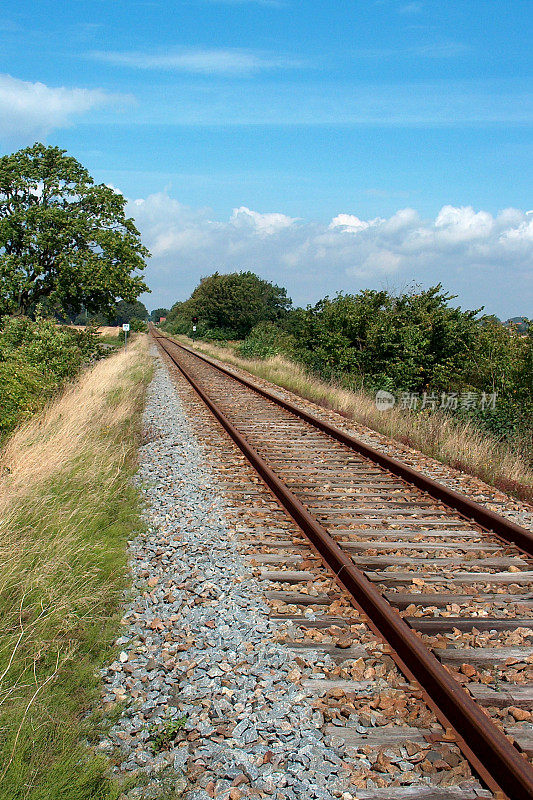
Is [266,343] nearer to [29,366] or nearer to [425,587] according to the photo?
[29,366]

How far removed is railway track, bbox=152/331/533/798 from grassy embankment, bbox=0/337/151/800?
1251 mm

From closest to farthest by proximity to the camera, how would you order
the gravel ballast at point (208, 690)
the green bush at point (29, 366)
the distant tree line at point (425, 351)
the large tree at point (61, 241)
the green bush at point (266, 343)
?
the gravel ballast at point (208, 690), the green bush at point (29, 366), the distant tree line at point (425, 351), the large tree at point (61, 241), the green bush at point (266, 343)

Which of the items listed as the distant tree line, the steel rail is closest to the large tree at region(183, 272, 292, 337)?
the distant tree line

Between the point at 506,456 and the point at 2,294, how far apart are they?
57.1 ft

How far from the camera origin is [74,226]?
21328mm

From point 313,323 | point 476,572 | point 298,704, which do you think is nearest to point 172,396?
point 313,323

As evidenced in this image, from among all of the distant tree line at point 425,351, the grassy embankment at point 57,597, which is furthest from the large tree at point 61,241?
the grassy embankment at point 57,597

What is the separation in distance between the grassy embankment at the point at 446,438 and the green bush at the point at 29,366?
639 centimetres

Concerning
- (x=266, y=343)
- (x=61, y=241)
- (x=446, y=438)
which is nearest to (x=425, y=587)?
(x=446, y=438)

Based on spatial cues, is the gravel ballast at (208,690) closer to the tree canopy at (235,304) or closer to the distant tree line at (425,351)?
the distant tree line at (425,351)

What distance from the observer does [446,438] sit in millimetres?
10547

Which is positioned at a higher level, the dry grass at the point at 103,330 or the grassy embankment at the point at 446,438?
the dry grass at the point at 103,330

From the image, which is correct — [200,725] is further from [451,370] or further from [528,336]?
[451,370]

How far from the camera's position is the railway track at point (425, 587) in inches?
121
